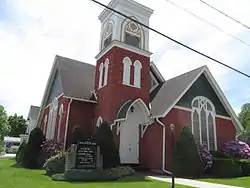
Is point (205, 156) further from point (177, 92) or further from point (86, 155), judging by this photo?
point (86, 155)

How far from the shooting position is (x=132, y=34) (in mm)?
21156

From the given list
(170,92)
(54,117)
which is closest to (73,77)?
(54,117)

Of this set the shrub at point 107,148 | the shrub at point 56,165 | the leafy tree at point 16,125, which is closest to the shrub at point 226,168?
the shrub at point 107,148

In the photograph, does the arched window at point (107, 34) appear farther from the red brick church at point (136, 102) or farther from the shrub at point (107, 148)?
the shrub at point (107, 148)

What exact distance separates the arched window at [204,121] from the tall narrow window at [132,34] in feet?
21.5

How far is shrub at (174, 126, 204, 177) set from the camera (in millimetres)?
15641

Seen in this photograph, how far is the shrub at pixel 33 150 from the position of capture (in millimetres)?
17844

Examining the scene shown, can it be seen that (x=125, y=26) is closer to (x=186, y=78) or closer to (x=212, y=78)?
(x=186, y=78)

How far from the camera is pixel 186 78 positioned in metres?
20.4

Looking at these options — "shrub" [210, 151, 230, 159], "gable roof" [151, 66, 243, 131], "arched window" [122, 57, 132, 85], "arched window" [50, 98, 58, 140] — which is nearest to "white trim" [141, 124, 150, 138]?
"gable roof" [151, 66, 243, 131]

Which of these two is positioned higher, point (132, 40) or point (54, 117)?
point (132, 40)

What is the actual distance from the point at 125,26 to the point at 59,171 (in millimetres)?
12415

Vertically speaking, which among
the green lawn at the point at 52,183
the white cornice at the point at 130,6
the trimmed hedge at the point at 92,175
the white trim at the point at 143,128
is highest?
the white cornice at the point at 130,6

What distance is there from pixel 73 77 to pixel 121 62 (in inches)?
214
